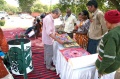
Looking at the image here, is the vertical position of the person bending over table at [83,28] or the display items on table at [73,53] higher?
the person bending over table at [83,28]

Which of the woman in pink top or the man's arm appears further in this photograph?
the woman in pink top

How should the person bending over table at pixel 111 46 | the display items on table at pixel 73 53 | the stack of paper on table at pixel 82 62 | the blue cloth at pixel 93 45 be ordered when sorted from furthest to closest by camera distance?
the blue cloth at pixel 93 45, the display items on table at pixel 73 53, the stack of paper on table at pixel 82 62, the person bending over table at pixel 111 46

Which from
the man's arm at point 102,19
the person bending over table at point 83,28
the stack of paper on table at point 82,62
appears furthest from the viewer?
the person bending over table at point 83,28

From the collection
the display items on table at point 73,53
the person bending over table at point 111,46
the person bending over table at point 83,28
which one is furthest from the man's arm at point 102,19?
the person bending over table at point 111,46

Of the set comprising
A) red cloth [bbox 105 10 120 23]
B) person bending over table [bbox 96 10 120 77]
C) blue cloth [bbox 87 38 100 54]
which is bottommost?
blue cloth [bbox 87 38 100 54]

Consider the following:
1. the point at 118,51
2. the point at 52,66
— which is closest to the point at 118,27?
the point at 118,51

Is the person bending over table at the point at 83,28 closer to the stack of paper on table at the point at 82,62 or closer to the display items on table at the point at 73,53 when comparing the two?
the display items on table at the point at 73,53

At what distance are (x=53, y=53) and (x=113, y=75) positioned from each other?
1465 millimetres

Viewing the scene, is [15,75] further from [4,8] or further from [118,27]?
[4,8]

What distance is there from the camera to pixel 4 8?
2814cm

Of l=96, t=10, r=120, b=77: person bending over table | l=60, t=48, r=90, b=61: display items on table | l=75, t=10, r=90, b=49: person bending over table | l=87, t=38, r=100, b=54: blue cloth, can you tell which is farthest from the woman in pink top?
l=96, t=10, r=120, b=77: person bending over table

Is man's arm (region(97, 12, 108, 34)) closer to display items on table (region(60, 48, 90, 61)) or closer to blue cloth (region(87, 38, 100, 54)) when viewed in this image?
blue cloth (region(87, 38, 100, 54))

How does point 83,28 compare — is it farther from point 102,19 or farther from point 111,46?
point 111,46

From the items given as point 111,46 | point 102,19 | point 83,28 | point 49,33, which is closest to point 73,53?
point 49,33
